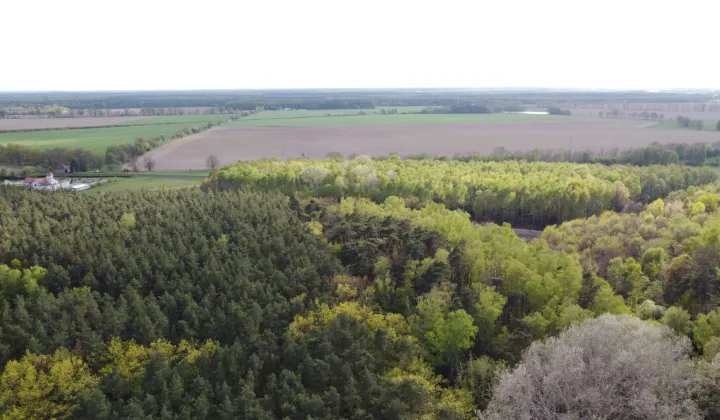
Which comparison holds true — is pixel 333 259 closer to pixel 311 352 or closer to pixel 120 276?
pixel 311 352

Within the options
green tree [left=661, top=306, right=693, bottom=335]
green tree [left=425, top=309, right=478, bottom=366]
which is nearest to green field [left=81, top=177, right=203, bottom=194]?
green tree [left=425, top=309, right=478, bottom=366]

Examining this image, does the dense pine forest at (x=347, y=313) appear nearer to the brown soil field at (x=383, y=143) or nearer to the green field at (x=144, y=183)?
the green field at (x=144, y=183)

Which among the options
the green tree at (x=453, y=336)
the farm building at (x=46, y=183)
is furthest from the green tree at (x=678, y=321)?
the farm building at (x=46, y=183)

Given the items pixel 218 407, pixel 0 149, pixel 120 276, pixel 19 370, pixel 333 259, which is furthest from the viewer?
pixel 0 149

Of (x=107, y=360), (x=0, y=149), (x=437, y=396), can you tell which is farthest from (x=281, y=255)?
(x=0, y=149)

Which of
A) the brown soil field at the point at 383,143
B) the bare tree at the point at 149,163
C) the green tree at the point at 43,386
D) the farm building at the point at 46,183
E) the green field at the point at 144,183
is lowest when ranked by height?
the green tree at the point at 43,386

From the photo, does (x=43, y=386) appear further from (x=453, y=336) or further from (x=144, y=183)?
(x=144, y=183)

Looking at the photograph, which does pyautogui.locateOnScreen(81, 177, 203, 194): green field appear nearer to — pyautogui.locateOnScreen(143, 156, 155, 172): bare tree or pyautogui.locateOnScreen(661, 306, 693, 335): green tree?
pyautogui.locateOnScreen(143, 156, 155, 172): bare tree
